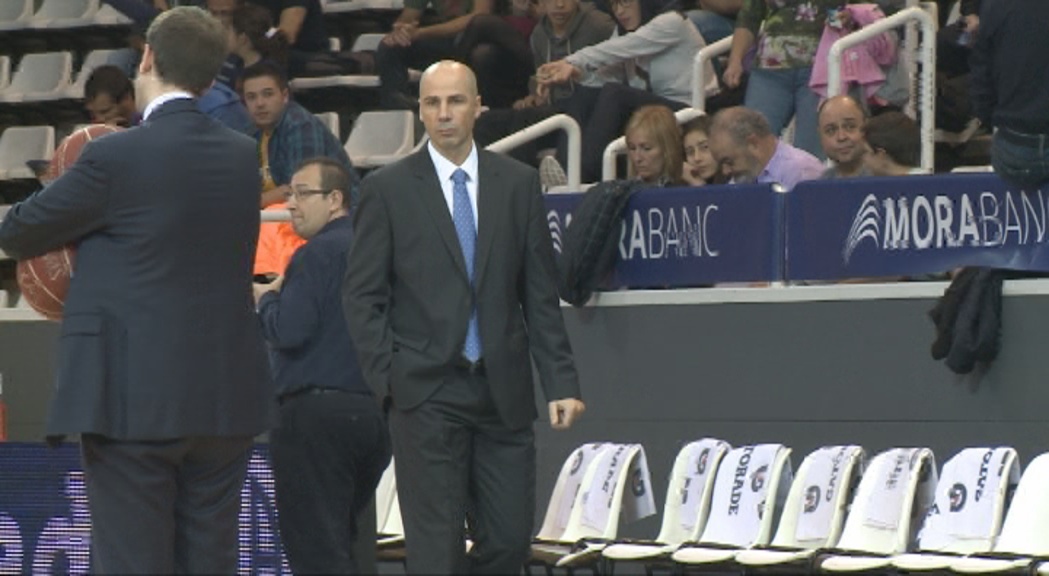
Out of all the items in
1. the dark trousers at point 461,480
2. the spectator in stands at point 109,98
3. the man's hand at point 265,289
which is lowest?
the dark trousers at point 461,480

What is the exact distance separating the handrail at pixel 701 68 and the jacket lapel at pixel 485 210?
4335mm

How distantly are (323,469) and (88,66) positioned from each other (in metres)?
7.96

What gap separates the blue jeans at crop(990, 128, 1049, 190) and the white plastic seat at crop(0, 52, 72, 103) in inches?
315

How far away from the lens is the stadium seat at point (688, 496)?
28.5ft

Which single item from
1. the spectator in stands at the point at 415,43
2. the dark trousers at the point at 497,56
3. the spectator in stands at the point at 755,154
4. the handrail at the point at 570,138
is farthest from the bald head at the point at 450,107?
the spectator in stands at the point at 415,43

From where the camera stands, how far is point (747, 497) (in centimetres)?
862

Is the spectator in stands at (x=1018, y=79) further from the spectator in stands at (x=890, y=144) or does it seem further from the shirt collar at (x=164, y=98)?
the shirt collar at (x=164, y=98)

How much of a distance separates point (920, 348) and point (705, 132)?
70.8 inches

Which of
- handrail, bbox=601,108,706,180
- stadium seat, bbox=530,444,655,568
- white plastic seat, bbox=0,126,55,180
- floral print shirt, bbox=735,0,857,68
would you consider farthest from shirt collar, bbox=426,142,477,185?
white plastic seat, bbox=0,126,55,180

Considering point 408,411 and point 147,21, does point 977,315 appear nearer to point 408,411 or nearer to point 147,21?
point 408,411

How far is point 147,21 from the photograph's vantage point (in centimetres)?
1375

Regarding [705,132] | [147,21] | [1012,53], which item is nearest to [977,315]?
[1012,53]

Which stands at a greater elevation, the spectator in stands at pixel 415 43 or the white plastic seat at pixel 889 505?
the spectator in stands at pixel 415 43

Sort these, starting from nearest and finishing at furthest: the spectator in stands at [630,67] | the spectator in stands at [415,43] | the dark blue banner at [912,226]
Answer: the dark blue banner at [912,226], the spectator in stands at [630,67], the spectator in stands at [415,43]
